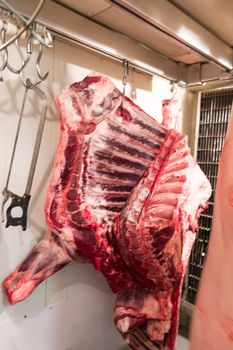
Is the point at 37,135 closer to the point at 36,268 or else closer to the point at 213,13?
the point at 36,268

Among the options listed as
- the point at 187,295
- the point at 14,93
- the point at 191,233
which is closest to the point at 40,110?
the point at 14,93

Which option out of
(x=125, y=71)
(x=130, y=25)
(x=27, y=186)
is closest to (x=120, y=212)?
(x=27, y=186)

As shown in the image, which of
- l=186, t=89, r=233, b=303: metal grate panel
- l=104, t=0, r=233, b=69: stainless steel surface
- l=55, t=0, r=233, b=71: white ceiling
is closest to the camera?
l=104, t=0, r=233, b=69: stainless steel surface

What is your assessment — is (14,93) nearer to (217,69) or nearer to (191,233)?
(191,233)

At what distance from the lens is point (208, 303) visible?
1.31 ft

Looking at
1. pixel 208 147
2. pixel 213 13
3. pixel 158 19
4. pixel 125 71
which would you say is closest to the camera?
pixel 158 19

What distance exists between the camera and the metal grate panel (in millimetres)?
1360

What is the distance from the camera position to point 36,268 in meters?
0.89

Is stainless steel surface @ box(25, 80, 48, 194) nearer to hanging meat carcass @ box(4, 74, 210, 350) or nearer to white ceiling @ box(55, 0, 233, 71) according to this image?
hanging meat carcass @ box(4, 74, 210, 350)

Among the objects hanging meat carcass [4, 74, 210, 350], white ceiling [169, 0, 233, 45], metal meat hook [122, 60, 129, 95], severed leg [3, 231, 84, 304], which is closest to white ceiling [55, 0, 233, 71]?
white ceiling [169, 0, 233, 45]

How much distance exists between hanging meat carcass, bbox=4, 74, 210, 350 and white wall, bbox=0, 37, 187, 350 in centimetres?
10

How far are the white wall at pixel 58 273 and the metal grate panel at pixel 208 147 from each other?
15.3 inches

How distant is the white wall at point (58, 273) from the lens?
36.5 inches

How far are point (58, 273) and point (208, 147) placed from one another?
0.88 meters
